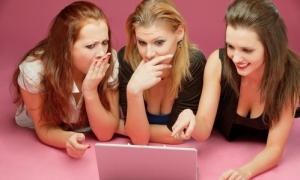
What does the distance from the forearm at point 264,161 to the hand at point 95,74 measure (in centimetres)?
52

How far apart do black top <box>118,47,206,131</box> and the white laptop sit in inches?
11.9

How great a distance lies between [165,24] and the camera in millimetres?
1856

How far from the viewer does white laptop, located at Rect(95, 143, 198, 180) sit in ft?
5.41

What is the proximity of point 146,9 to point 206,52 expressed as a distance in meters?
0.77

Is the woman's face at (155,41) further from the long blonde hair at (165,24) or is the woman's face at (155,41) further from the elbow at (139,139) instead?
the elbow at (139,139)

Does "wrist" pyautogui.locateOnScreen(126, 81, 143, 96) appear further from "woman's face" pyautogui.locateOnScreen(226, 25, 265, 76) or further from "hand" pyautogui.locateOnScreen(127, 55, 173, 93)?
"woman's face" pyautogui.locateOnScreen(226, 25, 265, 76)

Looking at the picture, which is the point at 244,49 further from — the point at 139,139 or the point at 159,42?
the point at 139,139

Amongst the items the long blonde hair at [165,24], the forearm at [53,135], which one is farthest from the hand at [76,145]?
the long blonde hair at [165,24]

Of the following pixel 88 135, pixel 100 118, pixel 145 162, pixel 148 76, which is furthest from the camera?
pixel 88 135

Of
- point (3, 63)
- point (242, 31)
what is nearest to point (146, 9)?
point (242, 31)

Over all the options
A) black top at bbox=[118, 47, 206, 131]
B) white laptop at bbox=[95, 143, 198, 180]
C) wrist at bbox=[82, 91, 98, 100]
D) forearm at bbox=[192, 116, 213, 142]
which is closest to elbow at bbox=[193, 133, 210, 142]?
forearm at bbox=[192, 116, 213, 142]

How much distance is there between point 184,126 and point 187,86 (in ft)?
0.90

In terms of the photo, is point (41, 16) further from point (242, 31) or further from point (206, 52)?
point (242, 31)

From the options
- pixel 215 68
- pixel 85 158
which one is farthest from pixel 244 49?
pixel 85 158
